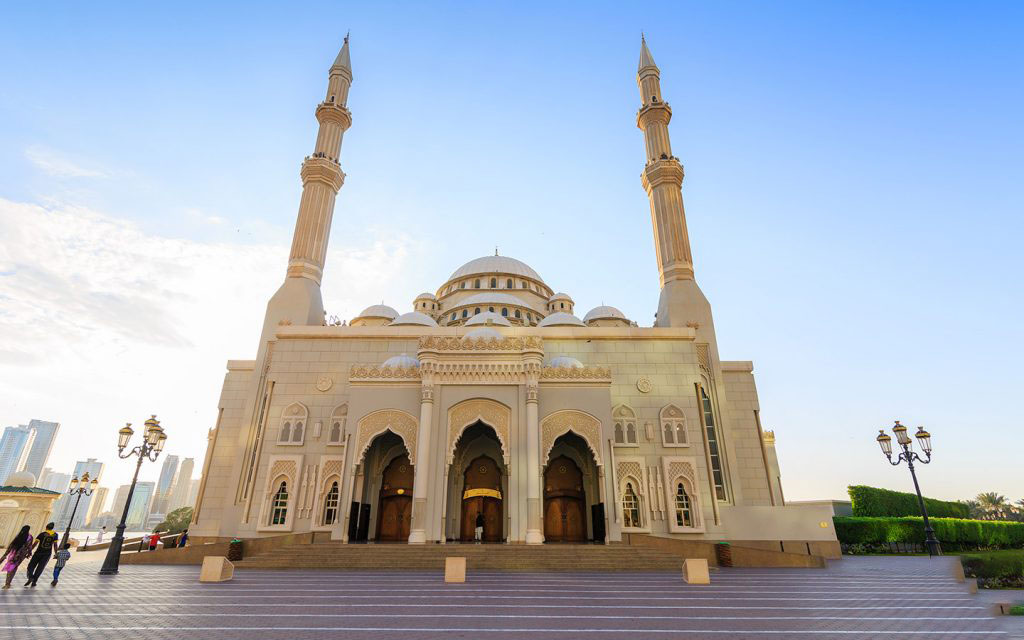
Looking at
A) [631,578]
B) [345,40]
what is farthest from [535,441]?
[345,40]

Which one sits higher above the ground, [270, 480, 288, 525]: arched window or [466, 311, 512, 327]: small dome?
[466, 311, 512, 327]: small dome

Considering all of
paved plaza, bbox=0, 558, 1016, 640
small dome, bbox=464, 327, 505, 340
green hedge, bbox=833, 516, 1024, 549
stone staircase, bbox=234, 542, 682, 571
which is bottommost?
paved plaza, bbox=0, 558, 1016, 640

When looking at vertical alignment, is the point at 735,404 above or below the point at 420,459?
above

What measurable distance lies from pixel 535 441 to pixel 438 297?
21.8 meters

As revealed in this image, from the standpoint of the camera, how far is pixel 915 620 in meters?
6.66

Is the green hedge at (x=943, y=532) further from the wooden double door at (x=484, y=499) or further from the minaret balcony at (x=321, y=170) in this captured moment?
the minaret balcony at (x=321, y=170)

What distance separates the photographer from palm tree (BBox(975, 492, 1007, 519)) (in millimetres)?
42156

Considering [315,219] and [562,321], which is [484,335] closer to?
[562,321]

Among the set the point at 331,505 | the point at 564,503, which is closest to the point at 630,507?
the point at 564,503

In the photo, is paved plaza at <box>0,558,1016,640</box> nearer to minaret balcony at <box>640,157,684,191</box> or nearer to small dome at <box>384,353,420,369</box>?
small dome at <box>384,353,420,369</box>

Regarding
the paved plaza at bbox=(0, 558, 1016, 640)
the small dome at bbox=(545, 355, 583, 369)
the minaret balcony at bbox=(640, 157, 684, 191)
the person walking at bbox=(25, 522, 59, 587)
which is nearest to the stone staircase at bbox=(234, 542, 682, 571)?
the paved plaza at bbox=(0, 558, 1016, 640)

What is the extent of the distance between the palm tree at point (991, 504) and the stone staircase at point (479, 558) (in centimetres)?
4535

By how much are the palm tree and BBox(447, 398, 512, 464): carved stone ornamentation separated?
4696 centimetres

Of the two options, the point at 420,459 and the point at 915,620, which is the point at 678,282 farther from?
the point at 915,620
